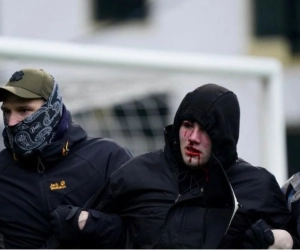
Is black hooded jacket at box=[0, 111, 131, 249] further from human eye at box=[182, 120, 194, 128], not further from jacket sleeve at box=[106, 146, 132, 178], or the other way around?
human eye at box=[182, 120, 194, 128]

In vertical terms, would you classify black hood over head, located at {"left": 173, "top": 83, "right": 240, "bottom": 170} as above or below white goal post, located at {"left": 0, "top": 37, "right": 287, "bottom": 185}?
above

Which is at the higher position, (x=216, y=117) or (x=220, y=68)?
(x=216, y=117)

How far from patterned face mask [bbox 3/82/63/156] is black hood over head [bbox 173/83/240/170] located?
61 centimetres

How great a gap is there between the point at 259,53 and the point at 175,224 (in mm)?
12074

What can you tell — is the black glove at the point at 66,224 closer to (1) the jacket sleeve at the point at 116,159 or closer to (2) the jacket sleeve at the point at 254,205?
(1) the jacket sleeve at the point at 116,159

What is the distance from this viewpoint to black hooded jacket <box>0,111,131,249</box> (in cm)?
573

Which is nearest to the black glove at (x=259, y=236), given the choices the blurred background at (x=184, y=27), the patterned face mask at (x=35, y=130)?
the patterned face mask at (x=35, y=130)

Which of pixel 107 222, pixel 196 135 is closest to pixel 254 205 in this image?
pixel 196 135

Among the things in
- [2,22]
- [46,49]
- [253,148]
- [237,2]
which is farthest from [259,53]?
[46,49]

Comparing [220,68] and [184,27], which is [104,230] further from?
[184,27]

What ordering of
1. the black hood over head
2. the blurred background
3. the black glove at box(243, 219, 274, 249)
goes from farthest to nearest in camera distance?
the blurred background, the black hood over head, the black glove at box(243, 219, 274, 249)

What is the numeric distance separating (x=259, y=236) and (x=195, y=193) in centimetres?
29

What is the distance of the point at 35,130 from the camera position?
19.0 feet

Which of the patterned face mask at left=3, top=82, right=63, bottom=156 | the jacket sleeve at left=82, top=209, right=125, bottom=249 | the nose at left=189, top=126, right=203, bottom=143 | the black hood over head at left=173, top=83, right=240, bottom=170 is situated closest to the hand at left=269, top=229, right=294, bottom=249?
the black hood over head at left=173, top=83, right=240, bottom=170
